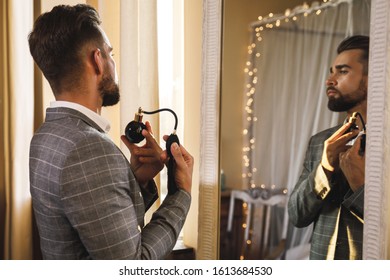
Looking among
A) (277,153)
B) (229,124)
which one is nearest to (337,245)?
(277,153)

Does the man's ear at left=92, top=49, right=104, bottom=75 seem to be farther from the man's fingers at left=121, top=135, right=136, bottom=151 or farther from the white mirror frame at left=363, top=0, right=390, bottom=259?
the white mirror frame at left=363, top=0, right=390, bottom=259

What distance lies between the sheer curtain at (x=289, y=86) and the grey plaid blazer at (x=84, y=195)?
29cm

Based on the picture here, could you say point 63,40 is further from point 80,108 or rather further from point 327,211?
point 327,211

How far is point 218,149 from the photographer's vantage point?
1.01 meters

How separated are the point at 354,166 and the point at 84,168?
49cm

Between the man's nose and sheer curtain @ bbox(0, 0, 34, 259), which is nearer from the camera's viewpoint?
the man's nose

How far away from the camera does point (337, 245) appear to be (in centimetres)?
85

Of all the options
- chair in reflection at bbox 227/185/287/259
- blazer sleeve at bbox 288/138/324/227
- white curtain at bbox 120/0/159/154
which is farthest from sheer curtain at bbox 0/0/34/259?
blazer sleeve at bbox 288/138/324/227

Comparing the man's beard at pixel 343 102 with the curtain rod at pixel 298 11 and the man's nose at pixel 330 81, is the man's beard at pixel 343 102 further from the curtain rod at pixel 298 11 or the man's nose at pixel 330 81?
the curtain rod at pixel 298 11

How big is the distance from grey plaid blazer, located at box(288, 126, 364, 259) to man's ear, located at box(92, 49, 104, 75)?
443mm

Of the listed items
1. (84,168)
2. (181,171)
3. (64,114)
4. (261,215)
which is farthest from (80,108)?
(261,215)

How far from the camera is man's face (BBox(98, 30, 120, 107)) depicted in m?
0.84

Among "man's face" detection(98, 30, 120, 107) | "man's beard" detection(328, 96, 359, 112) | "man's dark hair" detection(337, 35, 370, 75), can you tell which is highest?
"man's dark hair" detection(337, 35, 370, 75)

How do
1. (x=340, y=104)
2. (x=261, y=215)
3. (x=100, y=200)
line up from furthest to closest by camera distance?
(x=261, y=215) < (x=340, y=104) < (x=100, y=200)
